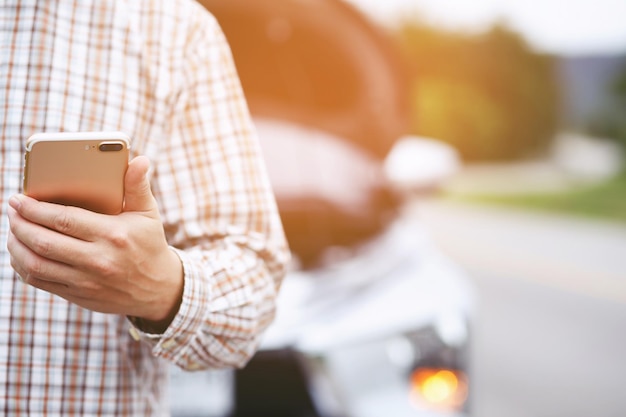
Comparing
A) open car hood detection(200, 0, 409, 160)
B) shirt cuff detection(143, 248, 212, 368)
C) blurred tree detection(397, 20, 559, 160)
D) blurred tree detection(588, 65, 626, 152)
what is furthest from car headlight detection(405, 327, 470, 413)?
blurred tree detection(397, 20, 559, 160)

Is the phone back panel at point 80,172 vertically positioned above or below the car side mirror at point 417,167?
above

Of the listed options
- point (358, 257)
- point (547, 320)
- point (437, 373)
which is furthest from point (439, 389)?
point (547, 320)

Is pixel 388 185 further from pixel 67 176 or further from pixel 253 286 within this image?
pixel 67 176

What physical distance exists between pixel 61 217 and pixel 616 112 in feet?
73.0

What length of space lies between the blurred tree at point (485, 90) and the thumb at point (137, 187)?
25.3 metres

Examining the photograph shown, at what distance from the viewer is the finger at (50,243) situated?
82cm

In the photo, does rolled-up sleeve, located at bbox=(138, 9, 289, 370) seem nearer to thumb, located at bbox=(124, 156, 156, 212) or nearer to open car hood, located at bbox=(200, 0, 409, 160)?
thumb, located at bbox=(124, 156, 156, 212)

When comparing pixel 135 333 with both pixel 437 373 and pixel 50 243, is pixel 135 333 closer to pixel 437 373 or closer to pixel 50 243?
pixel 50 243

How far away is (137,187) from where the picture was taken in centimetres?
88

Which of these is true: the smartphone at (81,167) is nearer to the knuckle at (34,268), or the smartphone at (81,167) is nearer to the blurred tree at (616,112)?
the knuckle at (34,268)

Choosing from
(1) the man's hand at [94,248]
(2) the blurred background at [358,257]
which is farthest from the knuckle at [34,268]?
(2) the blurred background at [358,257]

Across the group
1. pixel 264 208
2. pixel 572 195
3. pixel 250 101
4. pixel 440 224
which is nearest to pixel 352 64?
pixel 250 101

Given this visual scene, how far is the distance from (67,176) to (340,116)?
1.57 metres

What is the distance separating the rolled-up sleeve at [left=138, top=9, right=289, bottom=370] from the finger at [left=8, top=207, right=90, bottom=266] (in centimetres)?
23
